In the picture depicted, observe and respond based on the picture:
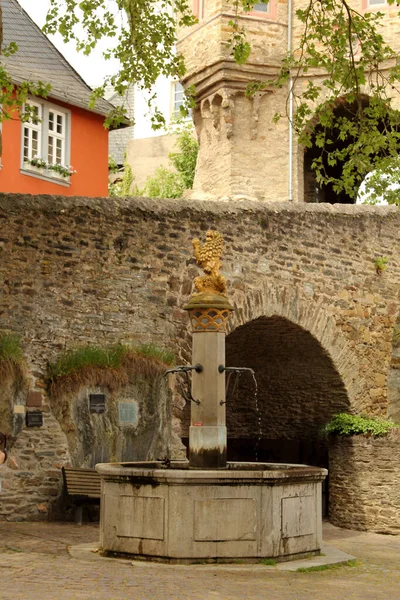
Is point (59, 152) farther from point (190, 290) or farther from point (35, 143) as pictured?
point (190, 290)

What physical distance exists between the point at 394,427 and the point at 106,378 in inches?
229

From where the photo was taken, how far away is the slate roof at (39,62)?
21.7 meters

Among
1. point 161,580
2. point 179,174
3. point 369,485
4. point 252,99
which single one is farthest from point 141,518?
point 179,174

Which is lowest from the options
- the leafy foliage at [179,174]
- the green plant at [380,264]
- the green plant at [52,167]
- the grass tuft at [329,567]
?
the grass tuft at [329,567]

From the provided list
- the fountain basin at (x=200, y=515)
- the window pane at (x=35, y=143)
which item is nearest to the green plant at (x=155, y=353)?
the fountain basin at (x=200, y=515)

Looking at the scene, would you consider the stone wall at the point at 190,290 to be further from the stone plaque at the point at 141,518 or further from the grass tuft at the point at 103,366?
the stone plaque at the point at 141,518

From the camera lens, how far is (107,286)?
13.2m

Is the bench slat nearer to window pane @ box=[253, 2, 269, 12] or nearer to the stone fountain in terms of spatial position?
the stone fountain

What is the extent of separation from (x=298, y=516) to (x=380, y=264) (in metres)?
9.04

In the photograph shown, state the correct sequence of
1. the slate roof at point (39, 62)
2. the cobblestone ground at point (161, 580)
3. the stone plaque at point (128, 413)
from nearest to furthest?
the cobblestone ground at point (161, 580) → the stone plaque at point (128, 413) → the slate roof at point (39, 62)

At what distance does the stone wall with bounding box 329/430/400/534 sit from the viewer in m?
16.0

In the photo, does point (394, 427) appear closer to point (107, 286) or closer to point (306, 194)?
point (107, 286)

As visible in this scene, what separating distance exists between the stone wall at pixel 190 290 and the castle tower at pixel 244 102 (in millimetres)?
7662

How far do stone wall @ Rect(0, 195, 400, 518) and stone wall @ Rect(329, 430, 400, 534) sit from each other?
3.46ft
